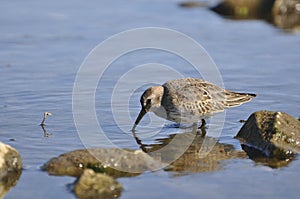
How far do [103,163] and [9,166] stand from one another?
44.2 inches

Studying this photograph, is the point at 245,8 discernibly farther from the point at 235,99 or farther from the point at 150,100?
the point at 150,100

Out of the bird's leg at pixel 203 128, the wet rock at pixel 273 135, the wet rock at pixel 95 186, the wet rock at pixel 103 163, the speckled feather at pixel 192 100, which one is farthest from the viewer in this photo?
the bird's leg at pixel 203 128

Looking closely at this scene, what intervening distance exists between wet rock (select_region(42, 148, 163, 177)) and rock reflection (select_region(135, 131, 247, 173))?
1.21 feet

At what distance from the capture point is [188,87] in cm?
981

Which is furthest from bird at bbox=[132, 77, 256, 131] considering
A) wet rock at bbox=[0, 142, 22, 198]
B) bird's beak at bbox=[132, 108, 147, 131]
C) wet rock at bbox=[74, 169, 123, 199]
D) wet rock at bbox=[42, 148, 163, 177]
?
wet rock at bbox=[74, 169, 123, 199]

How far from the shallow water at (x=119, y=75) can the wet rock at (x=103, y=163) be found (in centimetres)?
16

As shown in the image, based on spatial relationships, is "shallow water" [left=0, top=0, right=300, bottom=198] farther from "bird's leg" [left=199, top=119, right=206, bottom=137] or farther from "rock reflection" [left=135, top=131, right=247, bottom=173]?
"bird's leg" [left=199, top=119, right=206, bottom=137]

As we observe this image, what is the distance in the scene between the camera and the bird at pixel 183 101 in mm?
9617

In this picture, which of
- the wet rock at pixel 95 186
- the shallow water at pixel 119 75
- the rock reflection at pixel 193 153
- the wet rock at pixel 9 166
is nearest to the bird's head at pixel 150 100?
the shallow water at pixel 119 75

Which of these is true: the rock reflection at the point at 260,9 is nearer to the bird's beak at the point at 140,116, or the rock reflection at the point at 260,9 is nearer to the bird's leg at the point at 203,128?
the bird's leg at the point at 203,128

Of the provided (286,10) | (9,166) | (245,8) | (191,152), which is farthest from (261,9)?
(9,166)

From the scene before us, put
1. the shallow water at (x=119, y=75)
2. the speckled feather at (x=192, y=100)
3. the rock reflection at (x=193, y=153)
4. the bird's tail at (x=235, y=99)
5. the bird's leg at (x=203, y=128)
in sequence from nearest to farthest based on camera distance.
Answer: the shallow water at (x=119, y=75), the rock reflection at (x=193, y=153), the speckled feather at (x=192, y=100), the bird's leg at (x=203, y=128), the bird's tail at (x=235, y=99)

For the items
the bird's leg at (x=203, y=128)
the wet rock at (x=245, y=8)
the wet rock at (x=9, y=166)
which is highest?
the wet rock at (x=245, y=8)

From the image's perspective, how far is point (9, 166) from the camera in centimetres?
776
